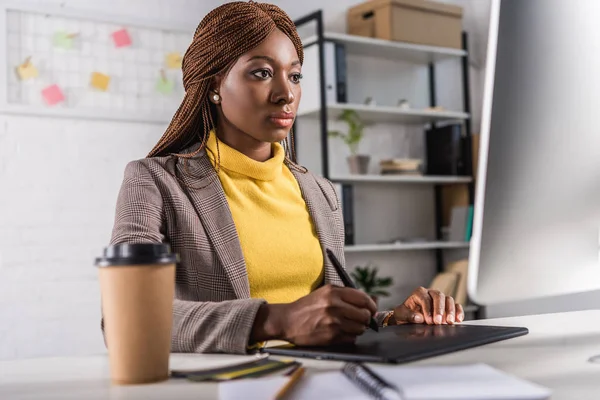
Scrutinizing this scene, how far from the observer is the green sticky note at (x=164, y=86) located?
330 centimetres

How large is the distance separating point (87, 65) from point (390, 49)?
59.2 inches

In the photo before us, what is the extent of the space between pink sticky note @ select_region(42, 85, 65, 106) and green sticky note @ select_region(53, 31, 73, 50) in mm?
186

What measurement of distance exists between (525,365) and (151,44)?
112 inches

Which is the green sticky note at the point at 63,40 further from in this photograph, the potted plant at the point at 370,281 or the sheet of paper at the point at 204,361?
the sheet of paper at the point at 204,361

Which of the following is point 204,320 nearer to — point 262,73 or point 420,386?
point 420,386

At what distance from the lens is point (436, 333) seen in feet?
3.23

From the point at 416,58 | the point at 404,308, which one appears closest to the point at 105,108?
the point at 416,58

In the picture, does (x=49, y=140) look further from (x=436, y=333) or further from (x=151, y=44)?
(x=436, y=333)

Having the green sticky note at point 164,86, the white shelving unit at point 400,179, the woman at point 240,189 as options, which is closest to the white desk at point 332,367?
the woman at point 240,189

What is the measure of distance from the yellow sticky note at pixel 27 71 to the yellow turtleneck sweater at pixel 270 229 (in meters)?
1.84

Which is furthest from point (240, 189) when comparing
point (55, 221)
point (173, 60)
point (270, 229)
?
point (173, 60)

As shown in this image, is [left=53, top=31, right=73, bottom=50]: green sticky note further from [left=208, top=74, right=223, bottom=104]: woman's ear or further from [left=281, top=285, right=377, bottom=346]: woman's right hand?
[left=281, top=285, right=377, bottom=346]: woman's right hand

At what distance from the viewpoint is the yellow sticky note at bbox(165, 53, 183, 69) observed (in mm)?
3332

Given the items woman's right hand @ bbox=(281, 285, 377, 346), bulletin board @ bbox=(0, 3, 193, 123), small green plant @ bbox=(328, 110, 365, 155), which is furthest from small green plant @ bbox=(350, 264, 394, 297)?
woman's right hand @ bbox=(281, 285, 377, 346)
